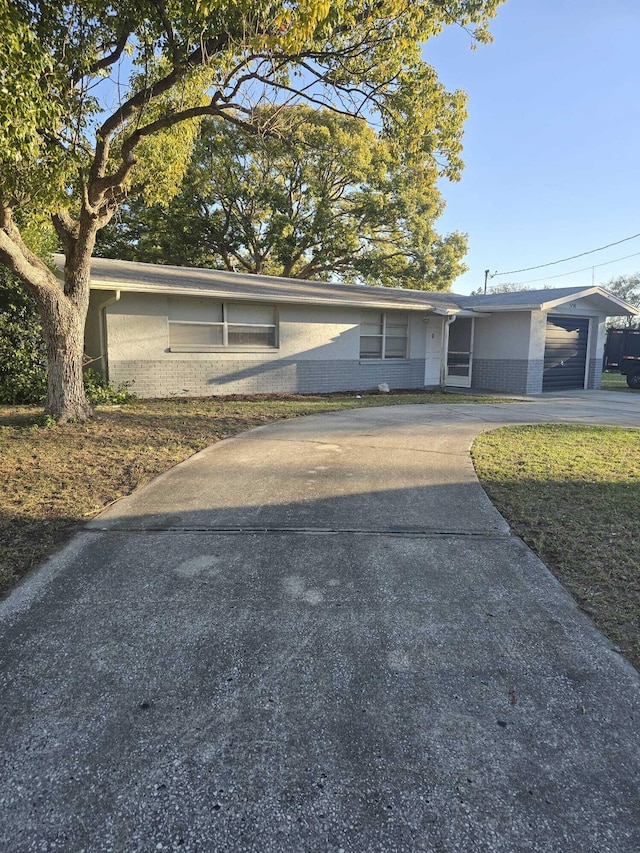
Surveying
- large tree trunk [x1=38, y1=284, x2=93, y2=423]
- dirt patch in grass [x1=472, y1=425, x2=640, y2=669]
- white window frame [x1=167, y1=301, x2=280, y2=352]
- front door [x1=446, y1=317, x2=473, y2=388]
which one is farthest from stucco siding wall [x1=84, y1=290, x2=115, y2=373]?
front door [x1=446, y1=317, x2=473, y2=388]

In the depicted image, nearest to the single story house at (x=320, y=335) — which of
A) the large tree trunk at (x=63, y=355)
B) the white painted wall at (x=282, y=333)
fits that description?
the white painted wall at (x=282, y=333)

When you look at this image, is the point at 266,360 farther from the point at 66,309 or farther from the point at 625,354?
the point at 625,354

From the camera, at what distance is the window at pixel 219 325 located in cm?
1201

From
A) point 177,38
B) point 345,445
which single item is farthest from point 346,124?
point 345,445

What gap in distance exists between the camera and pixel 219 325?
1254cm

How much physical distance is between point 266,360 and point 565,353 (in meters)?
10.3

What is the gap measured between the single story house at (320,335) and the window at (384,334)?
33mm

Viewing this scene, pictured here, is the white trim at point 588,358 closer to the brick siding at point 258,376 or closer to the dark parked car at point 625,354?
the dark parked car at point 625,354

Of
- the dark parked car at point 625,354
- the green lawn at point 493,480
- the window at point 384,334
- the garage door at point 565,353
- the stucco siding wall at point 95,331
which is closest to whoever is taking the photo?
the green lawn at point 493,480

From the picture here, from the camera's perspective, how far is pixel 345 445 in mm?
7617

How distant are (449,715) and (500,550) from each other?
1.95 m

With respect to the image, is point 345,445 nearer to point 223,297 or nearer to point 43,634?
point 43,634

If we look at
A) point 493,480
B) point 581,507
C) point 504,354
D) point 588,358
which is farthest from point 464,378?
point 581,507

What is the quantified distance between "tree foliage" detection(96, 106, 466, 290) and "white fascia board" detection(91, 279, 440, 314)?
8385 millimetres
